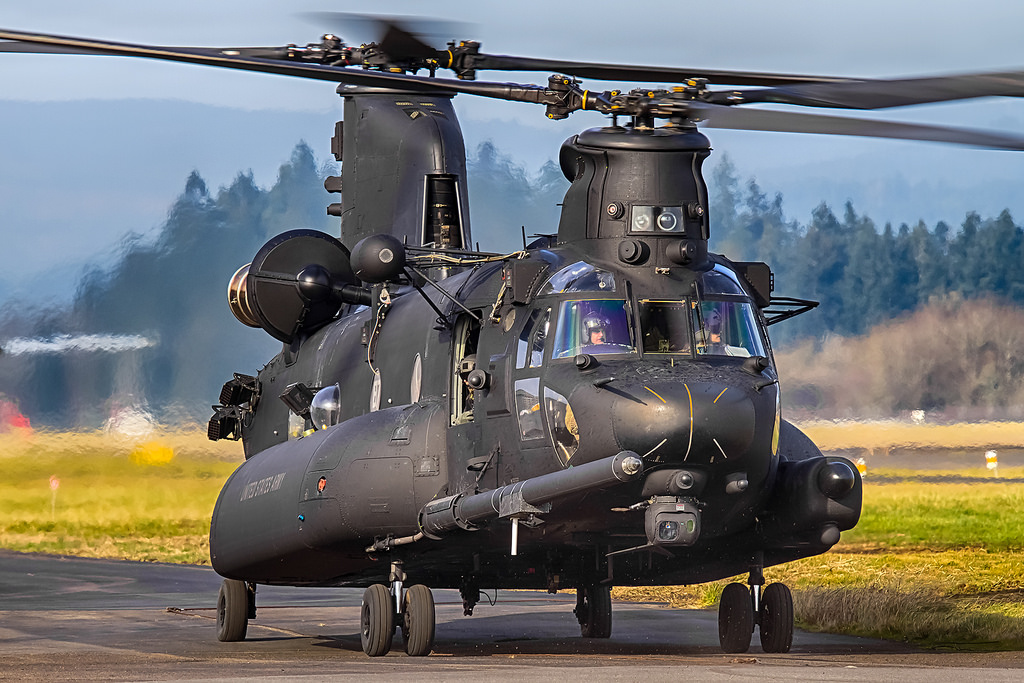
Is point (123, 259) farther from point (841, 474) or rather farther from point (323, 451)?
point (841, 474)

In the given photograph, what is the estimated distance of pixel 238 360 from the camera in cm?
3300

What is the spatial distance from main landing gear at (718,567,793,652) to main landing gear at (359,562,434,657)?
8.30ft

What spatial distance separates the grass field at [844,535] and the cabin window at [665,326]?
16.0ft

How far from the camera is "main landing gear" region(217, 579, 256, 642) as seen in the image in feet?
53.0

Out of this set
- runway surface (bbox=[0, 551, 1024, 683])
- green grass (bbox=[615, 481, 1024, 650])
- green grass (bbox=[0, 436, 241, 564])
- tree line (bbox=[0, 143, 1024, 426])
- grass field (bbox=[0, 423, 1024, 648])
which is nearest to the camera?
runway surface (bbox=[0, 551, 1024, 683])

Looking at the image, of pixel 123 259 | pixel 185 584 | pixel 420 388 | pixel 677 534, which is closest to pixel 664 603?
pixel 185 584

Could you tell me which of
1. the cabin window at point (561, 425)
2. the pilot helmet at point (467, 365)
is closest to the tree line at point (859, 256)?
the pilot helmet at point (467, 365)

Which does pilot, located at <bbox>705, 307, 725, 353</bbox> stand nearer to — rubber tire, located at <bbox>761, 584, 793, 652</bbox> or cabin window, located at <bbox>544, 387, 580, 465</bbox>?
cabin window, located at <bbox>544, 387, 580, 465</bbox>

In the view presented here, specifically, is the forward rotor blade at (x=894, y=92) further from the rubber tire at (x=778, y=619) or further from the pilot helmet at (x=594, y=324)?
the rubber tire at (x=778, y=619)

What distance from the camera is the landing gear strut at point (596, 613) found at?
16.6 m

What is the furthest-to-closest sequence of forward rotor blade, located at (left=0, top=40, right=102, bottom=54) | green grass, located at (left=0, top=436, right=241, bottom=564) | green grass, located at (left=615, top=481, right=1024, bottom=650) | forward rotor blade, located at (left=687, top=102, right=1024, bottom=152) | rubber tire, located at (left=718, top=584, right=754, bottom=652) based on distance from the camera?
1. green grass, located at (left=0, top=436, right=241, bottom=564)
2. green grass, located at (left=615, top=481, right=1024, bottom=650)
3. rubber tire, located at (left=718, top=584, right=754, bottom=652)
4. forward rotor blade, located at (left=0, top=40, right=102, bottom=54)
5. forward rotor blade, located at (left=687, top=102, right=1024, bottom=152)

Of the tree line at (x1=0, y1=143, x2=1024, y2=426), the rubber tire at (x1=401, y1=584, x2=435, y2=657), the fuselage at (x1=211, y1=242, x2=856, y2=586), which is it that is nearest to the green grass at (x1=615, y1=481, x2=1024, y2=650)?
the fuselage at (x1=211, y1=242, x2=856, y2=586)

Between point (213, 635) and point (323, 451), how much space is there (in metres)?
4.31

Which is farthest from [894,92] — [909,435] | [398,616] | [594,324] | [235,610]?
[909,435]
